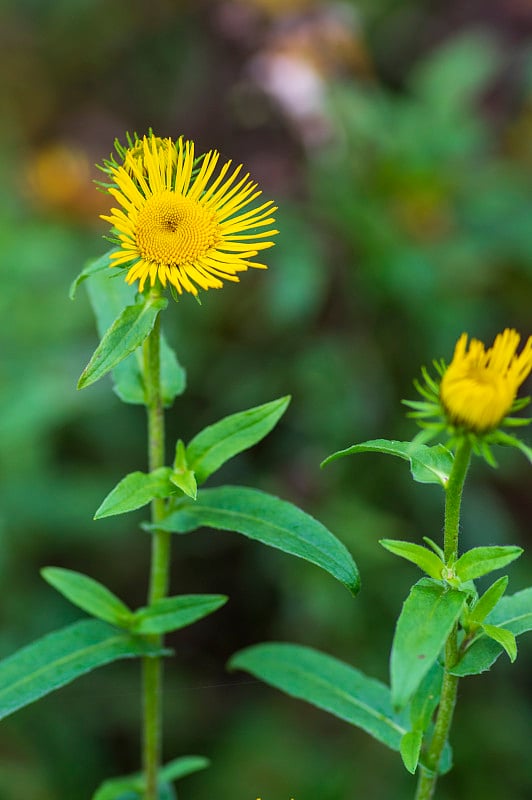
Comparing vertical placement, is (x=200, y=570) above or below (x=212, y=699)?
above

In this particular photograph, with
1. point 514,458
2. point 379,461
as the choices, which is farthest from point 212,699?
point 514,458

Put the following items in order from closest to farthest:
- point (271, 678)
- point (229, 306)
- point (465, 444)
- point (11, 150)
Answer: point (465, 444)
point (271, 678)
point (229, 306)
point (11, 150)

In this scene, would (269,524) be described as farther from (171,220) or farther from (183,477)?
(171,220)

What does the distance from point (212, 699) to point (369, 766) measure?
511 mm

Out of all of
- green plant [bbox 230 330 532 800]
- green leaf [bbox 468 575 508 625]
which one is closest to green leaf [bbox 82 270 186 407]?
green plant [bbox 230 330 532 800]

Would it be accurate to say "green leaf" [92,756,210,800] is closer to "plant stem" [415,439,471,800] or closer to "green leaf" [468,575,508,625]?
"plant stem" [415,439,471,800]

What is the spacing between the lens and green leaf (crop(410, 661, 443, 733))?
1198 millimetres

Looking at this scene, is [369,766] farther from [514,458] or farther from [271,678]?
[271,678]

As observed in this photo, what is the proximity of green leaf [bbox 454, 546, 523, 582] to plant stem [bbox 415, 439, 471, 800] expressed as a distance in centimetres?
2

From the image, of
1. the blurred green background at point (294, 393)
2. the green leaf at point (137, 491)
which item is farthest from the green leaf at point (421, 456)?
the blurred green background at point (294, 393)

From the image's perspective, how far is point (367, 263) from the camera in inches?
119

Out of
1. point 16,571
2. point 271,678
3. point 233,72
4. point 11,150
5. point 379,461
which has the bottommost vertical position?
point 271,678

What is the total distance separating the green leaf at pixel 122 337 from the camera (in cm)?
110

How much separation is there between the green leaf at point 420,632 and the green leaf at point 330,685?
0.33m
